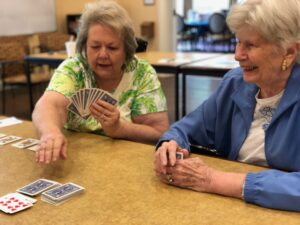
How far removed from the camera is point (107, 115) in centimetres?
175

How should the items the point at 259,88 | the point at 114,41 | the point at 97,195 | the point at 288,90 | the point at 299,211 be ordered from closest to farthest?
the point at 299,211
the point at 97,195
the point at 288,90
the point at 259,88
the point at 114,41

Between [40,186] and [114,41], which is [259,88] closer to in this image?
[114,41]

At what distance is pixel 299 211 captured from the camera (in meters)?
1.13

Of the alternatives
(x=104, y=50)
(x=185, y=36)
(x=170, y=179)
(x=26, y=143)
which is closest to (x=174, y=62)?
(x=104, y=50)

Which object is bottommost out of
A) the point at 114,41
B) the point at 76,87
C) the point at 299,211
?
the point at 299,211

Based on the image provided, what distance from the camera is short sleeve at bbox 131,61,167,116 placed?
81.0 inches

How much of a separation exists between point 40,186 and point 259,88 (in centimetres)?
86

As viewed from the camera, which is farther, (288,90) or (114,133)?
(114,133)

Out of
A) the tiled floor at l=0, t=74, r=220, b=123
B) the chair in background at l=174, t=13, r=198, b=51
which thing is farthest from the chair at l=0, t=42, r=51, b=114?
the chair in background at l=174, t=13, r=198, b=51

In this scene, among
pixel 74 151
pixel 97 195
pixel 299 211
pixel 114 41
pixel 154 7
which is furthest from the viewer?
pixel 154 7

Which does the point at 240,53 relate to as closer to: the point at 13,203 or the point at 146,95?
the point at 146,95

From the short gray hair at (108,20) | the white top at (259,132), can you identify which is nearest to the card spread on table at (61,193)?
the white top at (259,132)

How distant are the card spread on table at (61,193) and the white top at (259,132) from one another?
2.14 ft

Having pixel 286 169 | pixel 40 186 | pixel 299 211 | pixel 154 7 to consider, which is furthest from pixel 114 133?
pixel 154 7
